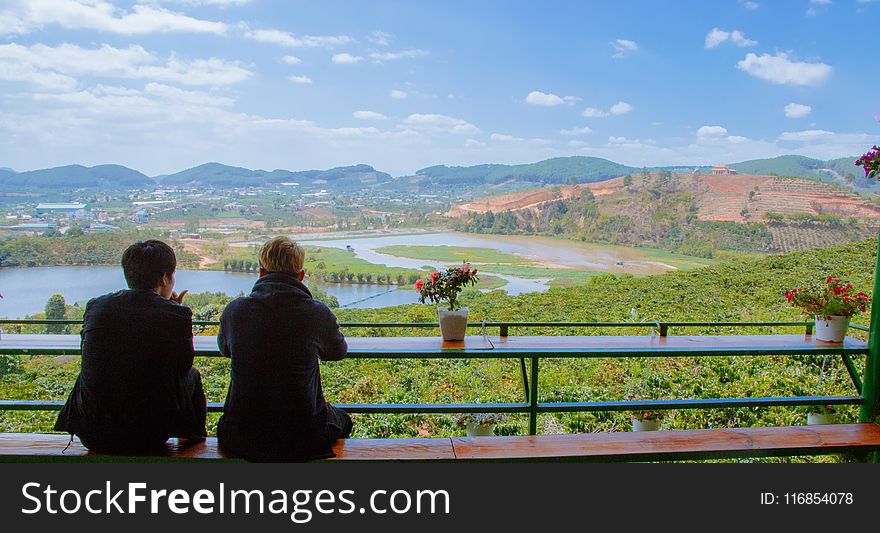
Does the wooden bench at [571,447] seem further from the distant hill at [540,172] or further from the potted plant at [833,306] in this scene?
the distant hill at [540,172]

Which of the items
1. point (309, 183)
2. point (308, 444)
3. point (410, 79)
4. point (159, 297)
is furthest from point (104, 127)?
point (308, 444)

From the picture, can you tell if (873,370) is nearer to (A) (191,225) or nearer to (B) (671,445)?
(B) (671,445)

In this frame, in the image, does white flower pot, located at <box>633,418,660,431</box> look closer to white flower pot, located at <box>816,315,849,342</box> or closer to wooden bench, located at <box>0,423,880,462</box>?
wooden bench, located at <box>0,423,880,462</box>

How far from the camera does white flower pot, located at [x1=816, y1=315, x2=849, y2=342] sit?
3.08m

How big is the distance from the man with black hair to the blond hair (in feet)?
1.03

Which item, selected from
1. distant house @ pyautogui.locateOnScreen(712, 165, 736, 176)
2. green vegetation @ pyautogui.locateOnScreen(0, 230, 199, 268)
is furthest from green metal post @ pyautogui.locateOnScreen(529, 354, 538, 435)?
distant house @ pyautogui.locateOnScreen(712, 165, 736, 176)

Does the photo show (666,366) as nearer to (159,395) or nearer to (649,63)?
(649,63)

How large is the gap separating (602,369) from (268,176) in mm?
4008

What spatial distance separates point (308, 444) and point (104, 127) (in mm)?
5129

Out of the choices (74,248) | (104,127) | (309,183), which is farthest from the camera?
(309,183)

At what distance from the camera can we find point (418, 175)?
23.1 feet

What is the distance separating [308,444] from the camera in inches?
82.1

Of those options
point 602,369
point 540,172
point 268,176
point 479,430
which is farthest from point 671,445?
point 540,172

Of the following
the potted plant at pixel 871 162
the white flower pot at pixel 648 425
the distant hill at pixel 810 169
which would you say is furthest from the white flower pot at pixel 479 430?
the distant hill at pixel 810 169
